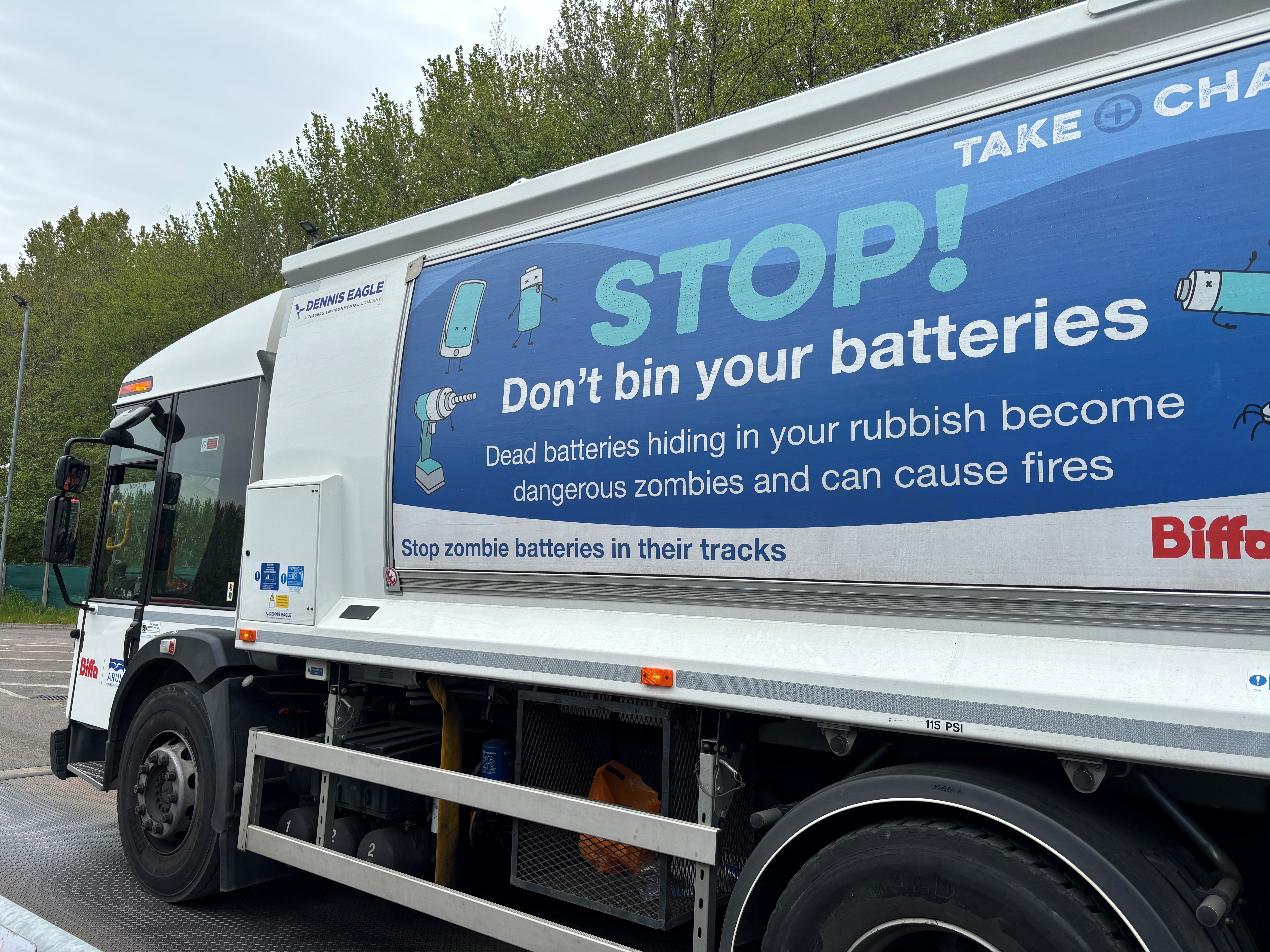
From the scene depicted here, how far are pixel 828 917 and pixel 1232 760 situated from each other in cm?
105

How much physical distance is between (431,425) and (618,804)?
171cm

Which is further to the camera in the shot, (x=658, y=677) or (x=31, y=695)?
(x=31, y=695)

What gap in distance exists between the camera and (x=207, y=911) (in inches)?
183

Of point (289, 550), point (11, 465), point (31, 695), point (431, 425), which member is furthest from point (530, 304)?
point (11, 465)

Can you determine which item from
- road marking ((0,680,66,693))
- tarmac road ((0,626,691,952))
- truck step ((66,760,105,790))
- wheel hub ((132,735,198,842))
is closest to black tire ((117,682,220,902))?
wheel hub ((132,735,198,842))

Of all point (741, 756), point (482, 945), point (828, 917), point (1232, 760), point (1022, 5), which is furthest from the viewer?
point (1022, 5)

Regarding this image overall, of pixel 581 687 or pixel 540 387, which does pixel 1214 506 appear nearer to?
pixel 581 687

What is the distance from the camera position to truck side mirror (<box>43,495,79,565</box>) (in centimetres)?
533

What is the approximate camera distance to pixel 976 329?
2375mm

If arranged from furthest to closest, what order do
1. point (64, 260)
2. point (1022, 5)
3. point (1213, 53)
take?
point (64, 260)
point (1022, 5)
point (1213, 53)

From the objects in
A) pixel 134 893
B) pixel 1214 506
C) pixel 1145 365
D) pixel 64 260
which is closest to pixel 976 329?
pixel 1145 365

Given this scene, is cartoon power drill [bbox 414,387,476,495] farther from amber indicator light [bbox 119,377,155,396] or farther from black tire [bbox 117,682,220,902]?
amber indicator light [bbox 119,377,155,396]

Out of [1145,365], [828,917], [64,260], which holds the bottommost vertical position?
[828,917]

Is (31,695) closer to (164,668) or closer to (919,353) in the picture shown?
(164,668)
